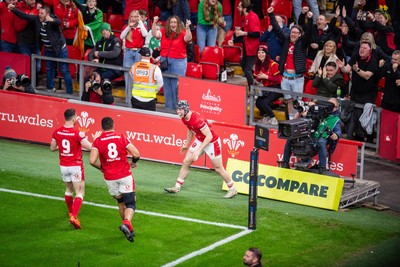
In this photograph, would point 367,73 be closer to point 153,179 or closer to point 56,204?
point 153,179

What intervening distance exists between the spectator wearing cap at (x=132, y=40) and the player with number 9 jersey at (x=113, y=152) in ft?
24.8

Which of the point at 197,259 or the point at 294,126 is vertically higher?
the point at 294,126

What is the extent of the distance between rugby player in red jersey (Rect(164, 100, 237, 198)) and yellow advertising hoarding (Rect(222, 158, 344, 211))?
1.56 feet

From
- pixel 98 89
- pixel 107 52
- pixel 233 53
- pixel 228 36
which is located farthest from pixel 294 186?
pixel 228 36

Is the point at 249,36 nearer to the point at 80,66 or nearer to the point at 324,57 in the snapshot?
the point at 324,57

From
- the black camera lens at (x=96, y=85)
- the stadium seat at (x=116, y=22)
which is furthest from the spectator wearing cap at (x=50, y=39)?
the stadium seat at (x=116, y=22)

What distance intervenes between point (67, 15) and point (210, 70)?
4117 mm

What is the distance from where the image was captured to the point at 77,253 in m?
17.7

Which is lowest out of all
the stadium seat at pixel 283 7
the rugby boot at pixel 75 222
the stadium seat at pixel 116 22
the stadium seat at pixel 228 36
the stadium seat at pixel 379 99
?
the rugby boot at pixel 75 222

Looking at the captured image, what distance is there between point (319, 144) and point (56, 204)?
205 inches

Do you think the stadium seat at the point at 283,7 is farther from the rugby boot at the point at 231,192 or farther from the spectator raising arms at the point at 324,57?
the rugby boot at the point at 231,192

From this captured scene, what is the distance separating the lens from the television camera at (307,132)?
808 inches

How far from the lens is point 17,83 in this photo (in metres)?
24.9

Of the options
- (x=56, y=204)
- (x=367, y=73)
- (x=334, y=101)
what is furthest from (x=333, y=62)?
(x=56, y=204)
